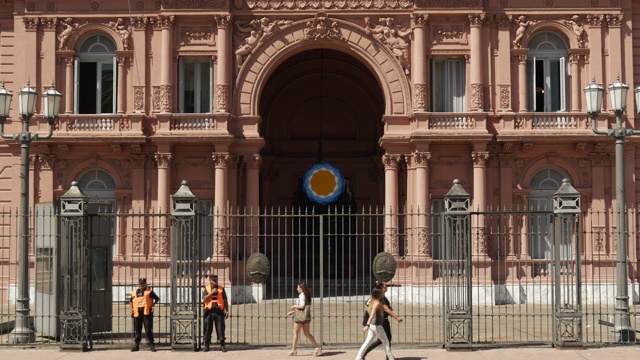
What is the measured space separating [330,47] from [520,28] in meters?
6.70

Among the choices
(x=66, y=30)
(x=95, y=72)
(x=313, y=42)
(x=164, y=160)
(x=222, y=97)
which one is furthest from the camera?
(x=95, y=72)

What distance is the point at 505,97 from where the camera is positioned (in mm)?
32500

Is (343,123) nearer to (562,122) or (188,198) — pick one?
(562,122)

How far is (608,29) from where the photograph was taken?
32531 millimetres

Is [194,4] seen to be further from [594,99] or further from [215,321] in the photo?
[594,99]

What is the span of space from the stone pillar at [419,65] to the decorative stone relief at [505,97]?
2.64m

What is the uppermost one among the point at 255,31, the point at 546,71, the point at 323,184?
the point at 255,31

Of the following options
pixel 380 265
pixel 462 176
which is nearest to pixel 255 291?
pixel 380 265

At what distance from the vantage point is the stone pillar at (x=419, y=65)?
3234 centimetres

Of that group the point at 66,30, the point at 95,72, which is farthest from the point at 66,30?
the point at 95,72

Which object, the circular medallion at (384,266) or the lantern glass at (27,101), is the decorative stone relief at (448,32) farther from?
the lantern glass at (27,101)

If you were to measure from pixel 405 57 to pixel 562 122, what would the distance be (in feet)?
19.4

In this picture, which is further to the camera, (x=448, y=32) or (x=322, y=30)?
(x=322, y=30)

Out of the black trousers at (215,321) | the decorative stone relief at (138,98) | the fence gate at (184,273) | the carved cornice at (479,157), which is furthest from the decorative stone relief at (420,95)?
the black trousers at (215,321)
